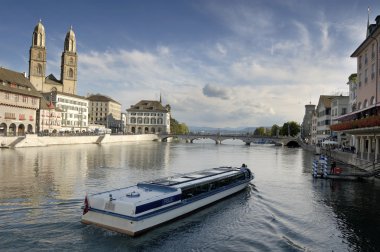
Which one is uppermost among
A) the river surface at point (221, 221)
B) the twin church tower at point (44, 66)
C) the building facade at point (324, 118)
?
the twin church tower at point (44, 66)

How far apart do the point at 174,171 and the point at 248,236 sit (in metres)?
27.4

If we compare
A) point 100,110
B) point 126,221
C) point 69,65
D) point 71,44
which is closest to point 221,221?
point 126,221

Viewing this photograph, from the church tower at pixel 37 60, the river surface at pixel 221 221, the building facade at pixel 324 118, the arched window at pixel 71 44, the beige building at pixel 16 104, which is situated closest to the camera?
the river surface at pixel 221 221

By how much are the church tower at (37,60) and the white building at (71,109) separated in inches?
729

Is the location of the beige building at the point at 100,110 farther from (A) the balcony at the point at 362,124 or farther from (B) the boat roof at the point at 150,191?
(B) the boat roof at the point at 150,191

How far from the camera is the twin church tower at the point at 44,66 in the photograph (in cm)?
14688

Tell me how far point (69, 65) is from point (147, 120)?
142 ft

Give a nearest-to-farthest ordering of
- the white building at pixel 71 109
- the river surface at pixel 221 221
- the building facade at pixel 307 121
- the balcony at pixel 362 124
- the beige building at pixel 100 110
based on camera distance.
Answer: the river surface at pixel 221 221 → the balcony at pixel 362 124 → the white building at pixel 71 109 → the building facade at pixel 307 121 → the beige building at pixel 100 110

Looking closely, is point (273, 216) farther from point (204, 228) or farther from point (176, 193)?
point (176, 193)

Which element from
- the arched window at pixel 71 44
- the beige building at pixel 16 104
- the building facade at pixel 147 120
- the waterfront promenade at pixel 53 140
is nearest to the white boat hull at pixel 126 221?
the waterfront promenade at pixel 53 140

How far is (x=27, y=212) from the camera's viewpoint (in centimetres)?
2069

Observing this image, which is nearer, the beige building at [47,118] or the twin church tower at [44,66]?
the beige building at [47,118]

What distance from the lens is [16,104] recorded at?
8094 centimetres

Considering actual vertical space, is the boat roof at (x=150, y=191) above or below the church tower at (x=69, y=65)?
below
